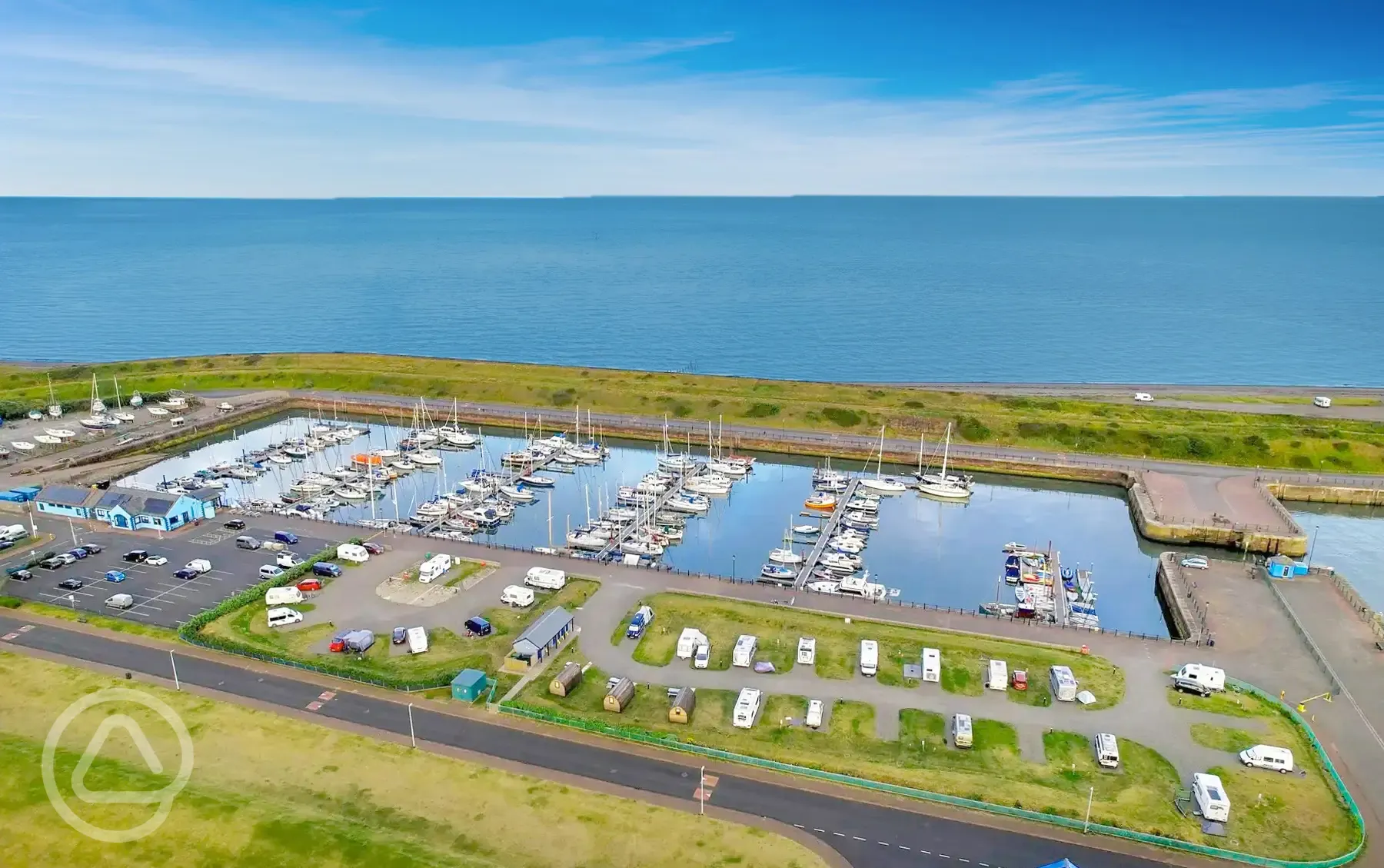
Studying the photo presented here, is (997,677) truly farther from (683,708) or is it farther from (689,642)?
(683,708)

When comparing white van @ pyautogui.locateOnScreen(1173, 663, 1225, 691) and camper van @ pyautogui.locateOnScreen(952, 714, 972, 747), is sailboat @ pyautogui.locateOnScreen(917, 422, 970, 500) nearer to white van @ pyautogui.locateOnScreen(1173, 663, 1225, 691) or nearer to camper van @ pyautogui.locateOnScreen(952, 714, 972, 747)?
white van @ pyautogui.locateOnScreen(1173, 663, 1225, 691)

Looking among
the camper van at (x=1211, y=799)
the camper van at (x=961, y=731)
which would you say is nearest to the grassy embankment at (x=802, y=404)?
the camper van at (x=961, y=731)

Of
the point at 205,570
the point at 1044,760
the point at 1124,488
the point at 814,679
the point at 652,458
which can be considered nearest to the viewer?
the point at 1044,760

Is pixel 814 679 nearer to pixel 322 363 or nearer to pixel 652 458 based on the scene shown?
pixel 652 458

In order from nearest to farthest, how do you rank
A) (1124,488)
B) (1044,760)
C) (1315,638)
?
(1044,760) < (1315,638) < (1124,488)

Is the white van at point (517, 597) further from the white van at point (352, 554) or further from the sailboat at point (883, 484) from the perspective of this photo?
the sailboat at point (883, 484)

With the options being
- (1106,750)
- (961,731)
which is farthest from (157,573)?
(1106,750)

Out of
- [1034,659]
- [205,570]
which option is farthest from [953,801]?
[205,570]
